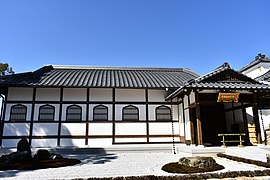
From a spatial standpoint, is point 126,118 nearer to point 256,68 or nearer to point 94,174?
point 94,174

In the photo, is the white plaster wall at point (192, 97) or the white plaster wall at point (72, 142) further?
the white plaster wall at point (72, 142)

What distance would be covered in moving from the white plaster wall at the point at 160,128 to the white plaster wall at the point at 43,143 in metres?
5.92

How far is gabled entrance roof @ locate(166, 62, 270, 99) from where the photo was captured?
11367 mm

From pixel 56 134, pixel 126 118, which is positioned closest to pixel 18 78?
pixel 56 134

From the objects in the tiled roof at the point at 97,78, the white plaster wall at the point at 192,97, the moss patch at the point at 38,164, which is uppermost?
the tiled roof at the point at 97,78

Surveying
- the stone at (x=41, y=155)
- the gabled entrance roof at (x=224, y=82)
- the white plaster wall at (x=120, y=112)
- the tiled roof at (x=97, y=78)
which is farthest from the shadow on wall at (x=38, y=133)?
the gabled entrance roof at (x=224, y=82)

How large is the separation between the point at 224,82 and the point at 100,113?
24.9ft

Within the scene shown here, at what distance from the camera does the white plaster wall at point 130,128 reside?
44.4 feet

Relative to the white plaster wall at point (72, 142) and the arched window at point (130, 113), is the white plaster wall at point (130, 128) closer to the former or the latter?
the arched window at point (130, 113)

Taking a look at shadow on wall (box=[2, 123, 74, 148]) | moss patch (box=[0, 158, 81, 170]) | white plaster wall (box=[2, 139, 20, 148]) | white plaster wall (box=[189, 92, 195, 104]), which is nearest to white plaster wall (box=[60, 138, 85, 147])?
shadow on wall (box=[2, 123, 74, 148])

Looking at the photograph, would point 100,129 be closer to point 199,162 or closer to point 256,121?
point 199,162

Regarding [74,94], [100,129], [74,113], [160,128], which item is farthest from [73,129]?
[160,128]

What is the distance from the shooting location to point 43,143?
511 inches

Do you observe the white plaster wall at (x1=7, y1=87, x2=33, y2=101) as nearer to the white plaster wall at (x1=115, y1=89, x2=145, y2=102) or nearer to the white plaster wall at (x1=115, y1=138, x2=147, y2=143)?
the white plaster wall at (x1=115, y1=89, x2=145, y2=102)
